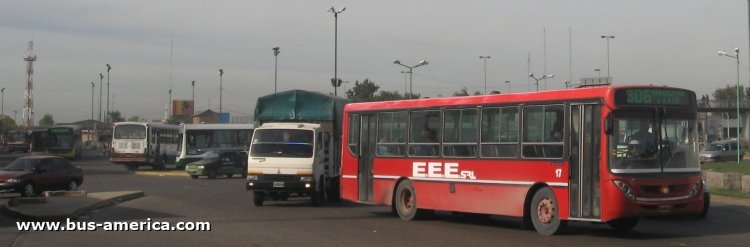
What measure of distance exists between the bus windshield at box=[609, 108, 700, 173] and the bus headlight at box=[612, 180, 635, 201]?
0.21 m

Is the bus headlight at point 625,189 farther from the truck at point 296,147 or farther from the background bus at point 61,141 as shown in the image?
the background bus at point 61,141

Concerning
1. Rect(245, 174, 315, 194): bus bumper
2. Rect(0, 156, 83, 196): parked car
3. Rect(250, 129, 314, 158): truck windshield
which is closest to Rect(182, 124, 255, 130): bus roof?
Rect(0, 156, 83, 196): parked car

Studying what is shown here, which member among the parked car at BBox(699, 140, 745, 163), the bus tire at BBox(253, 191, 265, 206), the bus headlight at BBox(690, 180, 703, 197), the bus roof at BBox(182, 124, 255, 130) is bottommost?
the bus tire at BBox(253, 191, 265, 206)

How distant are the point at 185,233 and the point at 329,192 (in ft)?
31.6

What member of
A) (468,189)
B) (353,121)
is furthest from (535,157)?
(353,121)

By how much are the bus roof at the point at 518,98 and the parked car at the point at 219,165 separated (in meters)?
24.7

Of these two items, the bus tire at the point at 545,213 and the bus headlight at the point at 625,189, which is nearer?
the bus headlight at the point at 625,189

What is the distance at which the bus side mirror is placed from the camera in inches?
548

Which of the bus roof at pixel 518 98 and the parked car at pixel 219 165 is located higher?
the bus roof at pixel 518 98

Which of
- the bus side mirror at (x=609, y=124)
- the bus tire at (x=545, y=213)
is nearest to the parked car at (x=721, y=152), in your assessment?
the bus tire at (x=545, y=213)

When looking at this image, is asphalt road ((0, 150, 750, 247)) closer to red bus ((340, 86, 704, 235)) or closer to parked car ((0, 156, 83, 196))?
red bus ((340, 86, 704, 235))

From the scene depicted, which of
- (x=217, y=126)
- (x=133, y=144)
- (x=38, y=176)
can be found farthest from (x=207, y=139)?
(x=38, y=176)

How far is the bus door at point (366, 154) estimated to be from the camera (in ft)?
65.8

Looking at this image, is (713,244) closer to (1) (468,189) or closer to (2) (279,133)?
(1) (468,189)
